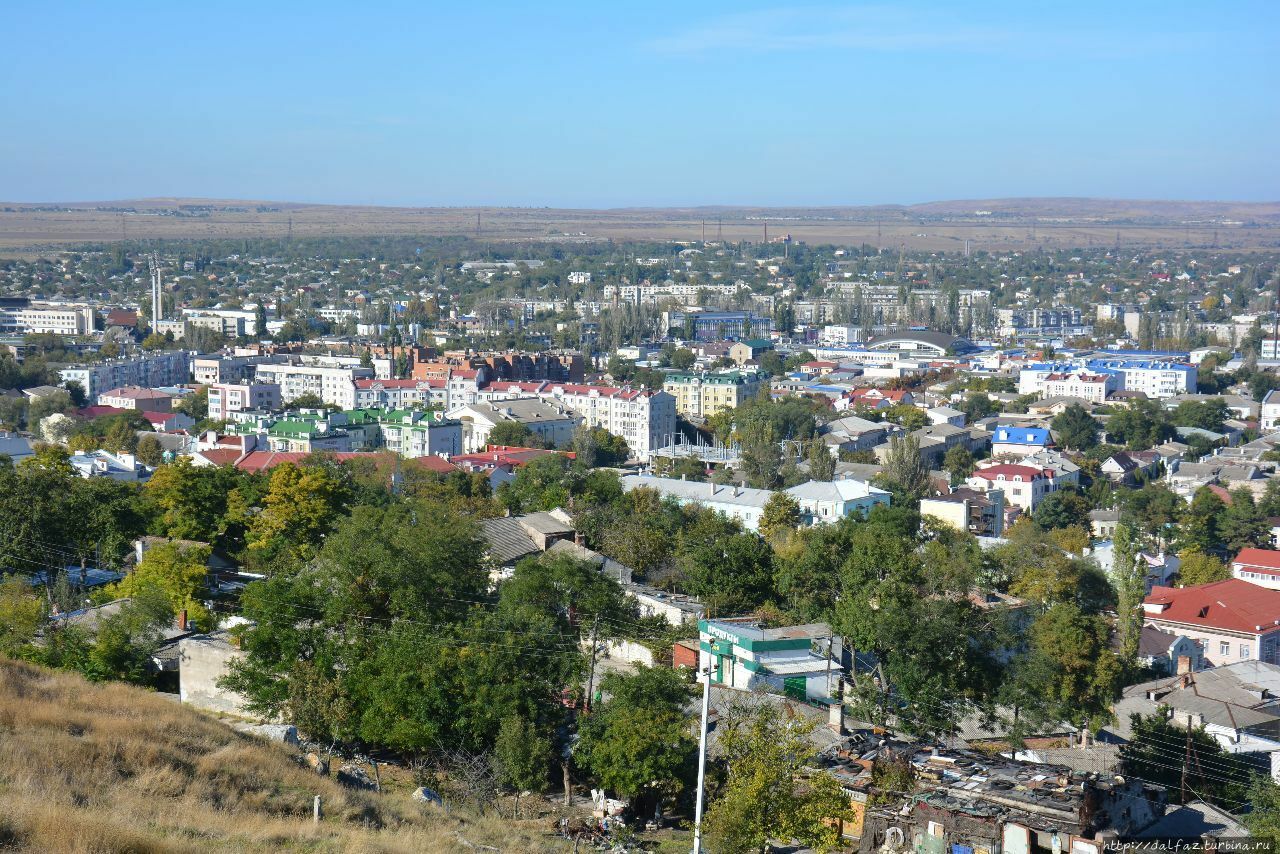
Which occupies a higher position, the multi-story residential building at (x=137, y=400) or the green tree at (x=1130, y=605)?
the green tree at (x=1130, y=605)

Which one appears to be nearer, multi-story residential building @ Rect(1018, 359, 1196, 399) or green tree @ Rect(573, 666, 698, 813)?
green tree @ Rect(573, 666, 698, 813)

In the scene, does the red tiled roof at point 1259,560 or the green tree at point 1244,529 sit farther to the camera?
the green tree at point 1244,529

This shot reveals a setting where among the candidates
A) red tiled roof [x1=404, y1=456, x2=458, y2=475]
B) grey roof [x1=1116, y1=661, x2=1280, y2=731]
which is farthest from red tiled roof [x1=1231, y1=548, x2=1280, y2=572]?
red tiled roof [x1=404, y1=456, x2=458, y2=475]

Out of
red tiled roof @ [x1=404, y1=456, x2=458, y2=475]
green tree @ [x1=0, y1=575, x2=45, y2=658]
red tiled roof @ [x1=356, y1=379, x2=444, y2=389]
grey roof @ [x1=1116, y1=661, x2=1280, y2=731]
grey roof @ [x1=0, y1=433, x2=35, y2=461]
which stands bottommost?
red tiled roof @ [x1=356, y1=379, x2=444, y2=389]

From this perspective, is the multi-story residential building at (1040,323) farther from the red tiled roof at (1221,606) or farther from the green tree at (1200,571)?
the red tiled roof at (1221,606)

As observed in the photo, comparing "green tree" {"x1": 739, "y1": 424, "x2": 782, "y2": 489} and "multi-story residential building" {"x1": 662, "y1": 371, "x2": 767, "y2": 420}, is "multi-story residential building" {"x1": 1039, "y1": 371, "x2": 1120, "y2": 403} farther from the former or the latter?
"green tree" {"x1": 739, "y1": 424, "x2": 782, "y2": 489}

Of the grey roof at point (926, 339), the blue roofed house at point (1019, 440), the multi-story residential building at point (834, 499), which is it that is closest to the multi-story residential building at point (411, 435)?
A: the multi-story residential building at point (834, 499)

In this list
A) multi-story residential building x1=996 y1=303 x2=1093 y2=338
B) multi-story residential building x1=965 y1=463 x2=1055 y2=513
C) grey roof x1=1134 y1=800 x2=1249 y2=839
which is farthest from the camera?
multi-story residential building x1=996 y1=303 x2=1093 y2=338
